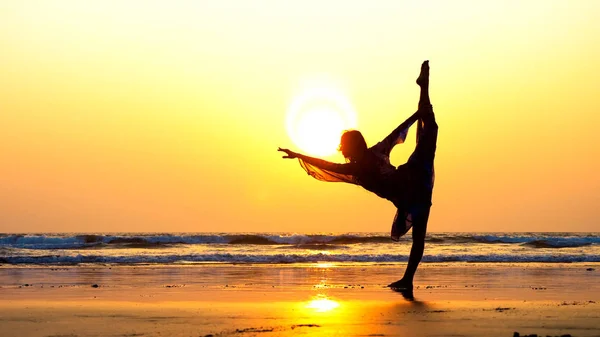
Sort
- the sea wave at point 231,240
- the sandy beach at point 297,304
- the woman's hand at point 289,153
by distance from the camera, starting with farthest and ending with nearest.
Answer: the sea wave at point 231,240 → the woman's hand at point 289,153 → the sandy beach at point 297,304

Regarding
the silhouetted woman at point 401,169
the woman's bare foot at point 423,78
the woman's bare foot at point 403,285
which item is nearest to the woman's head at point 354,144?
the silhouetted woman at point 401,169

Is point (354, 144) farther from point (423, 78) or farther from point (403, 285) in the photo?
point (403, 285)

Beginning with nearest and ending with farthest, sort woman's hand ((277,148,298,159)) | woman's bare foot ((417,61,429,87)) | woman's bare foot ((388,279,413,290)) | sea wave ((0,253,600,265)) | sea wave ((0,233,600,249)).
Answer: woman's hand ((277,148,298,159)) < woman's bare foot ((417,61,429,87)) < woman's bare foot ((388,279,413,290)) < sea wave ((0,253,600,265)) < sea wave ((0,233,600,249))

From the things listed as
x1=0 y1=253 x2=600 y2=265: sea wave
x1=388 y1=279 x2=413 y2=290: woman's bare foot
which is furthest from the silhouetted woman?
x1=0 y1=253 x2=600 y2=265: sea wave

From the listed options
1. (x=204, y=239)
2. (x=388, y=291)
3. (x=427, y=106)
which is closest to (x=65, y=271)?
(x=388, y=291)

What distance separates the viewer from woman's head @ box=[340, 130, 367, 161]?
38.7ft

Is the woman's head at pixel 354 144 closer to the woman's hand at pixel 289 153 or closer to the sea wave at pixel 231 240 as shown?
the woman's hand at pixel 289 153

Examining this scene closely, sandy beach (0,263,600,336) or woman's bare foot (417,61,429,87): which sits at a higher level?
woman's bare foot (417,61,429,87)

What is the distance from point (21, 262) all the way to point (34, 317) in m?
15.2

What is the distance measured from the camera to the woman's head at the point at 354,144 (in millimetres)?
11781

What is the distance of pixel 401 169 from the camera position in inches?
477

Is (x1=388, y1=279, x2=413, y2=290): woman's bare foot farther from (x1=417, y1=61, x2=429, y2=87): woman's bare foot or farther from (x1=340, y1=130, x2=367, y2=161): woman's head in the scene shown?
(x1=417, y1=61, x2=429, y2=87): woman's bare foot

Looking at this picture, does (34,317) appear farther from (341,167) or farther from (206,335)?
(341,167)

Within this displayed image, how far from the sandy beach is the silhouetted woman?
3.92 feet
